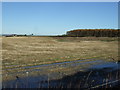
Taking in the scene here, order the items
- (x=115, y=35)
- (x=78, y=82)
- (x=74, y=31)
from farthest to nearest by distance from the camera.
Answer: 1. (x=74, y=31)
2. (x=115, y=35)
3. (x=78, y=82)

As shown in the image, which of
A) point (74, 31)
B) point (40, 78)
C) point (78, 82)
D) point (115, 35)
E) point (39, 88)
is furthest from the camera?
point (74, 31)

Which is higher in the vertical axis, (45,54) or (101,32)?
(101,32)

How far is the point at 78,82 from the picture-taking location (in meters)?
12.5

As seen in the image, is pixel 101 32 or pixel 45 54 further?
pixel 101 32

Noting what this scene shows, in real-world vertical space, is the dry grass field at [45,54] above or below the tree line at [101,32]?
below

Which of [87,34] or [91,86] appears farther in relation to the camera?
[87,34]

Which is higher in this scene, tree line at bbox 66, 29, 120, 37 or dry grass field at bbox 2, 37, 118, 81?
tree line at bbox 66, 29, 120, 37

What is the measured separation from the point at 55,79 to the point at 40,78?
4.10 ft

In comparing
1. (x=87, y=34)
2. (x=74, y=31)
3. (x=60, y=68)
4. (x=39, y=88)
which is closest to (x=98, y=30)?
(x=87, y=34)

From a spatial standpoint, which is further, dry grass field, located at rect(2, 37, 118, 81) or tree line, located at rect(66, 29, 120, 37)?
tree line, located at rect(66, 29, 120, 37)

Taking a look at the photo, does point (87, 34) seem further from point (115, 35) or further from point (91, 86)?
point (91, 86)

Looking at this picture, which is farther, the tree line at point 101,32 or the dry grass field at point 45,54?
the tree line at point 101,32

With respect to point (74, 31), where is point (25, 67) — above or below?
below

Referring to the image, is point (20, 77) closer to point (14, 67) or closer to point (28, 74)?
point (28, 74)
